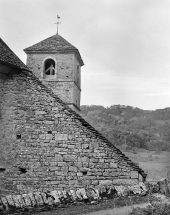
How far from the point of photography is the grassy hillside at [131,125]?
31.6 meters

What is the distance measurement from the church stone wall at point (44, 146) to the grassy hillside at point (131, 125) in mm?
21845

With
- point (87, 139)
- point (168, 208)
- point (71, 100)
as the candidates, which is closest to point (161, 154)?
point (71, 100)

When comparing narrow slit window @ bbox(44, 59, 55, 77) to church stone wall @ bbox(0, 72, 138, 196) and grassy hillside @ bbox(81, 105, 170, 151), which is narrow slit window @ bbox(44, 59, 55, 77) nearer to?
church stone wall @ bbox(0, 72, 138, 196)

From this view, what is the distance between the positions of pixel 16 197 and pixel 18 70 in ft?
11.8

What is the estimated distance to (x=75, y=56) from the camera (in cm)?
1956

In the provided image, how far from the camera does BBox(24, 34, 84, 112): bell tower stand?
18578mm

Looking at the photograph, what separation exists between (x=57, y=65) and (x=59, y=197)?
14213mm

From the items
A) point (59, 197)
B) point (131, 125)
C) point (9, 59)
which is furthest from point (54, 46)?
point (131, 125)

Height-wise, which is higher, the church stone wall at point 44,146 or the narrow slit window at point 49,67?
the narrow slit window at point 49,67

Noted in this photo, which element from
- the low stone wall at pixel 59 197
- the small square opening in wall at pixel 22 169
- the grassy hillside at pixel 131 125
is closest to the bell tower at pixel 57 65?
the small square opening in wall at pixel 22 169

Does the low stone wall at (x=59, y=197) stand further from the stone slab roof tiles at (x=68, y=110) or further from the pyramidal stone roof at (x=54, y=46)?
the pyramidal stone roof at (x=54, y=46)

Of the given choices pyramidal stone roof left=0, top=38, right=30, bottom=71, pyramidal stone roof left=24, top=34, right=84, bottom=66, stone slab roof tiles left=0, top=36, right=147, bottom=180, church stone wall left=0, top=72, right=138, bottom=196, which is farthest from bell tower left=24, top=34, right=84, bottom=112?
church stone wall left=0, top=72, right=138, bottom=196

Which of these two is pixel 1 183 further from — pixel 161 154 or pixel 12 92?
pixel 161 154

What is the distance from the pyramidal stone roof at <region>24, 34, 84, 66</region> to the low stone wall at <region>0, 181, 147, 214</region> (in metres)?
14.0
